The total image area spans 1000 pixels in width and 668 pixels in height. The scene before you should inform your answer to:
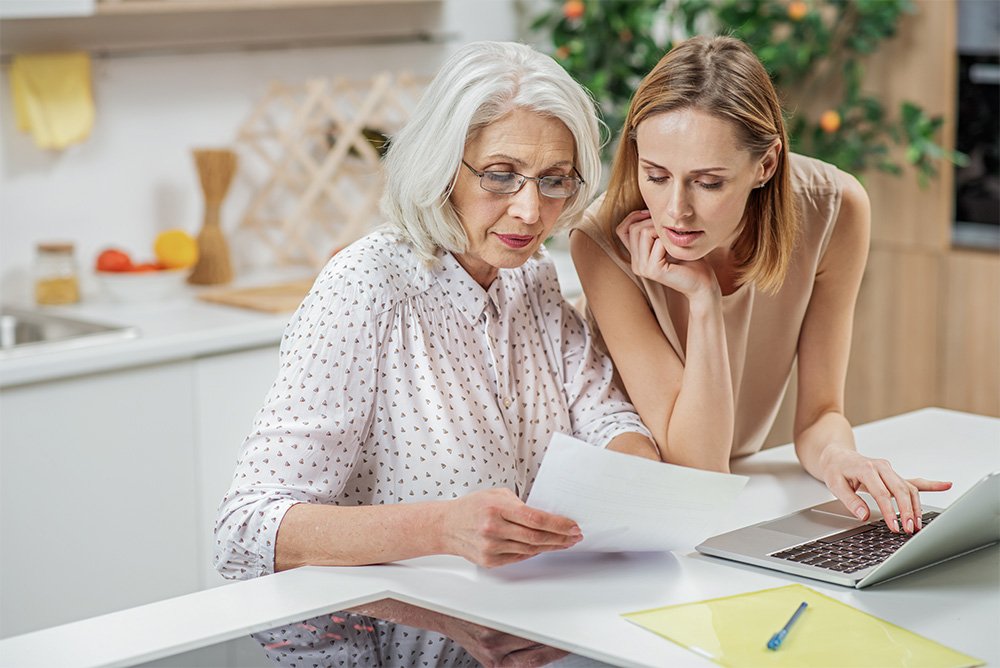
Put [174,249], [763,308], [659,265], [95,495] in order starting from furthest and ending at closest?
[174,249] → [95,495] → [763,308] → [659,265]

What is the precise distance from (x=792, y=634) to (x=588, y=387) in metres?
0.56

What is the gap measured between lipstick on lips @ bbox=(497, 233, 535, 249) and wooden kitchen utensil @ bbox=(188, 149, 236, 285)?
168 centimetres

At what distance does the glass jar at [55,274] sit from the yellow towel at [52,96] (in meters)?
0.24

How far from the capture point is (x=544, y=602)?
130cm

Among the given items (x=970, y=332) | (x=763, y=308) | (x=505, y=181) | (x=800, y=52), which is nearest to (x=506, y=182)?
(x=505, y=181)

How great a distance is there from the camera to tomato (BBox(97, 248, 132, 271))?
2.90 m

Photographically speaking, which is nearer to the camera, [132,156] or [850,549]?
[850,549]

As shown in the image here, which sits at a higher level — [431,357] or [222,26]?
[222,26]

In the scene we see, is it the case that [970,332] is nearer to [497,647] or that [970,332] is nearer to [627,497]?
[627,497]

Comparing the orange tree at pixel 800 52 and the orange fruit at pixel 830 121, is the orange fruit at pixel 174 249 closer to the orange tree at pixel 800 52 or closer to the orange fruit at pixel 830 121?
the orange tree at pixel 800 52

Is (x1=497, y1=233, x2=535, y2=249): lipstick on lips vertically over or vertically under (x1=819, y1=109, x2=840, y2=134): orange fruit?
under

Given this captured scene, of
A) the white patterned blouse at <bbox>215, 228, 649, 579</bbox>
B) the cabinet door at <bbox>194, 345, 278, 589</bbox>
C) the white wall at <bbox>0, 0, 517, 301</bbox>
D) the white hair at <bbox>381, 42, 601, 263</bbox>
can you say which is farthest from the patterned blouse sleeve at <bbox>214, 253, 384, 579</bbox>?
the white wall at <bbox>0, 0, 517, 301</bbox>

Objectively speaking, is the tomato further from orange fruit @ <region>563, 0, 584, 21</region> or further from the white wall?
orange fruit @ <region>563, 0, 584, 21</region>

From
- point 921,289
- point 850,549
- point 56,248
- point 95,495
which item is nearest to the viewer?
point 850,549
